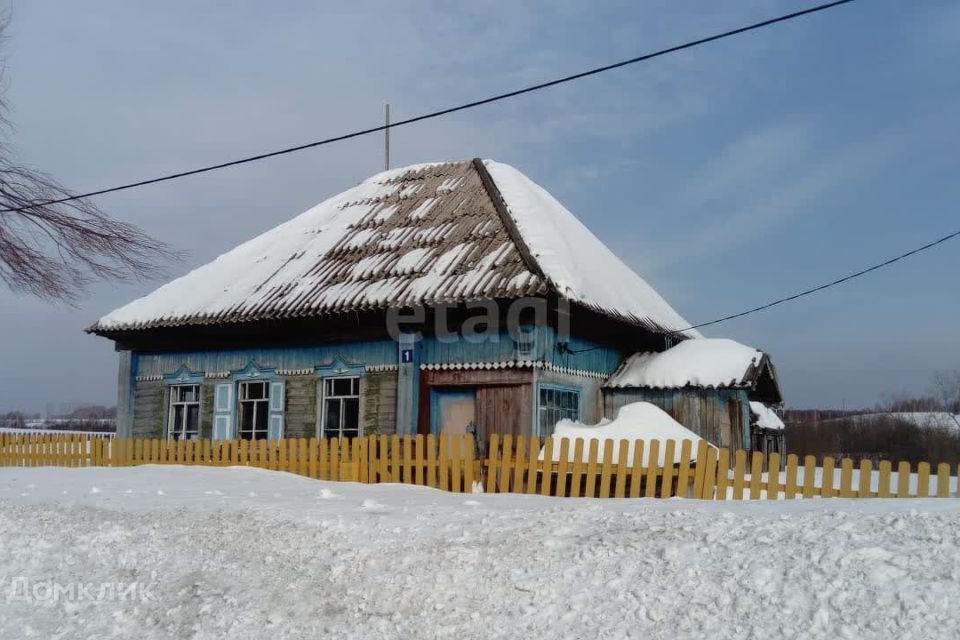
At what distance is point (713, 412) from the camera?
1440cm

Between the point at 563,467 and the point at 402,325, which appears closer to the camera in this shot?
the point at 563,467

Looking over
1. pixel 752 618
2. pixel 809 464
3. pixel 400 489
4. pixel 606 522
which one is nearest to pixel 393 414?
pixel 400 489

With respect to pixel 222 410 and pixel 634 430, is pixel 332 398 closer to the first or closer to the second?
pixel 222 410

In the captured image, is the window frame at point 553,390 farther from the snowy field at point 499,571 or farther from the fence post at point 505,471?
the snowy field at point 499,571

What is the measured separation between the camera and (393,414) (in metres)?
14.3

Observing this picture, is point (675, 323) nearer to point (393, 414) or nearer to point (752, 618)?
point (393, 414)

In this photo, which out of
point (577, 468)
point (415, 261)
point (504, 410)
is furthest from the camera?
point (415, 261)

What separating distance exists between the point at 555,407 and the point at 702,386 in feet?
8.71

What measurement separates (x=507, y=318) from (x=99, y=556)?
7.78 metres

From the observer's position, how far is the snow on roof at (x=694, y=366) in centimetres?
1437

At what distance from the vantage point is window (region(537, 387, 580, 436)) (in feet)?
43.8

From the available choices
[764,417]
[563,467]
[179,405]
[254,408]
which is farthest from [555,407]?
[179,405]

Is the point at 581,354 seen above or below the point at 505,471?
above

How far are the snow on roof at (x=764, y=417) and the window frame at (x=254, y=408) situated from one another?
1044 centimetres
